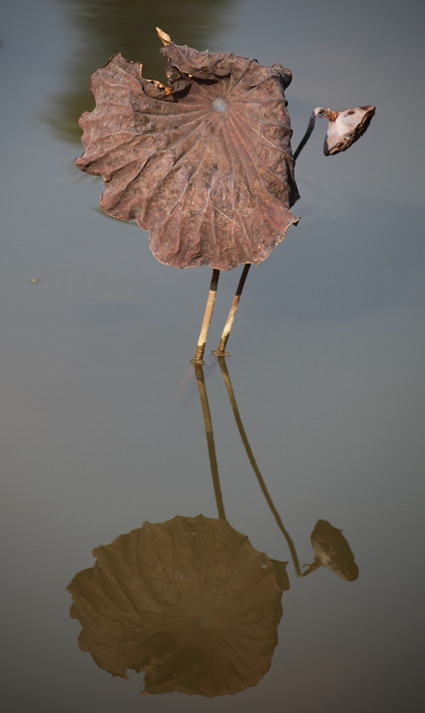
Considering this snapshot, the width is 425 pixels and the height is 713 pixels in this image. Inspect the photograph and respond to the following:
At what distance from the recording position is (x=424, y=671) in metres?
1.30

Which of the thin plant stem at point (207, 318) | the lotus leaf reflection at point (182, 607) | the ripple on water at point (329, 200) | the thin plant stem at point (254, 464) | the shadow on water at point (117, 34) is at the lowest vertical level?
the lotus leaf reflection at point (182, 607)

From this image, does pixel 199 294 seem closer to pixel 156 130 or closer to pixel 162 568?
pixel 156 130

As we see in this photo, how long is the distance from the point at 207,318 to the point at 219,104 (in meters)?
0.49

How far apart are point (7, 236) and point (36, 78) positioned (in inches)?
53.4

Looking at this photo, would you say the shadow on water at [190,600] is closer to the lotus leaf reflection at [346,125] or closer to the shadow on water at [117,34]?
the lotus leaf reflection at [346,125]

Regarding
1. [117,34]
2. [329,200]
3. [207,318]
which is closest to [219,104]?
[207,318]

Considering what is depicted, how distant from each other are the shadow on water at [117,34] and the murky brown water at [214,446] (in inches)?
5.9

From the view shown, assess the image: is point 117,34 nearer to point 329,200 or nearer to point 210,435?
point 329,200

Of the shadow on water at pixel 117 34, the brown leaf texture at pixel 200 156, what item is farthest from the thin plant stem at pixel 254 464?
the shadow on water at pixel 117 34

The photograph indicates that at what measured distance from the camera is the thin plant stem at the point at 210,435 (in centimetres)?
161

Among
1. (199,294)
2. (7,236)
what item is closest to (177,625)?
(199,294)

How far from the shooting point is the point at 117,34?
386 cm

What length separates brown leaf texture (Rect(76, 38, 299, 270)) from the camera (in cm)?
150

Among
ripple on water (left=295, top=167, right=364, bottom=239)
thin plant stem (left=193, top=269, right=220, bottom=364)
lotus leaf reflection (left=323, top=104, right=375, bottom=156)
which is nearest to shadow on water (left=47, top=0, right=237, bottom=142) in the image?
ripple on water (left=295, top=167, right=364, bottom=239)
